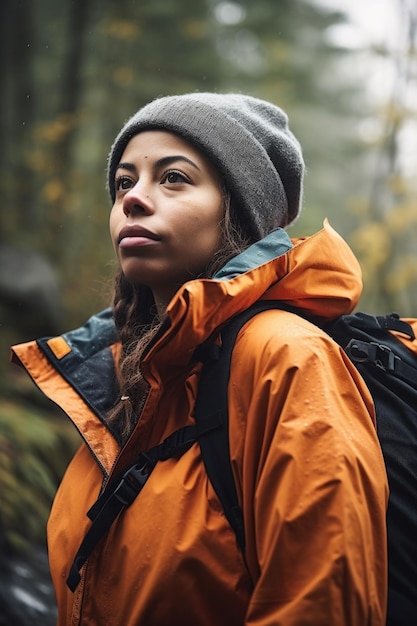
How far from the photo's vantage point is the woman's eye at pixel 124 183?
233 centimetres

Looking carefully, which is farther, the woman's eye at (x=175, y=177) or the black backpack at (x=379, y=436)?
the woman's eye at (x=175, y=177)

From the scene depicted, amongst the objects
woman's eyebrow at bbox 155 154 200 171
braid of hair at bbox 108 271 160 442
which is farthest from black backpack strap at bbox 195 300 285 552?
woman's eyebrow at bbox 155 154 200 171

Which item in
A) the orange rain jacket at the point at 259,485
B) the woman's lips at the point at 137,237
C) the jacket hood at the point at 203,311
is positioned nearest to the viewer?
the orange rain jacket at the point at 259,485

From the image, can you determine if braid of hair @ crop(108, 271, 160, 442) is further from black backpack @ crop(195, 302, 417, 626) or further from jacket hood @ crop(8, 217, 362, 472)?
black backpack @ crop(195, 302, 417, 626)

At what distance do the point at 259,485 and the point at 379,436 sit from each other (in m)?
0.47

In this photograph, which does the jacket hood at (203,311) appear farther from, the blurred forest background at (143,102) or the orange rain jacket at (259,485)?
the blurred forest background at (143,102)

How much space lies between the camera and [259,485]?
1.62m

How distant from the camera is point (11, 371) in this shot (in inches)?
283

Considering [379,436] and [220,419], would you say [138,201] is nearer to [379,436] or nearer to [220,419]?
[220,419]

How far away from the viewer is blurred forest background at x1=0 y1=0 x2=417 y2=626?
31.0 ft

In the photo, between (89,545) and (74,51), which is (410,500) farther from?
(74,51)

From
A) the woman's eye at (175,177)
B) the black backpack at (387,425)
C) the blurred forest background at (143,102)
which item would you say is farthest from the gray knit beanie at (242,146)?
the blurred forest background at (143,102)

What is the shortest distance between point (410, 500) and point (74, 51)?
32.5 ft

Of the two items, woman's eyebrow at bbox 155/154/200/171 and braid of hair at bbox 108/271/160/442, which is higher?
woman's eyebrow at bbox 155/154/200/171
